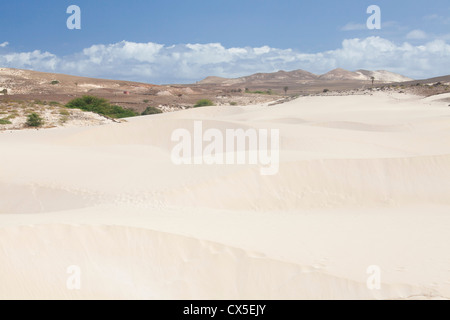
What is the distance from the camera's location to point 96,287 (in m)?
5.12

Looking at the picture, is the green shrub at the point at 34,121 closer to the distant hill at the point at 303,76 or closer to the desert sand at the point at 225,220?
the desert sand at the point at 225,220

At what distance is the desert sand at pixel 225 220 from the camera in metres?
5.49

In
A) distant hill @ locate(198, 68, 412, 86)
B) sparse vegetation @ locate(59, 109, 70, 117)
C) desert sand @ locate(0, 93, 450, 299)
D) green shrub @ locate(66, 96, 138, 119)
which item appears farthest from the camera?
distant hill @ locate(198, 68, 412, 86)

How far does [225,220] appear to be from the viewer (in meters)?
8.36

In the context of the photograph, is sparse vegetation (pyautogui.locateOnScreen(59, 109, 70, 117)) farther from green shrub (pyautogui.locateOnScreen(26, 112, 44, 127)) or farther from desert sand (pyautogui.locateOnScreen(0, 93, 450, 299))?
desert sand (pyautogui.locateOnScreen(0, 93, 450, 299))

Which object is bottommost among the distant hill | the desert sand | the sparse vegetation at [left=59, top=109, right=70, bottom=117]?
the desert sand

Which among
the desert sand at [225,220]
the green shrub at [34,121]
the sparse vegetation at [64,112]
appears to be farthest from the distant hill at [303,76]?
the desert sand at [225,220]

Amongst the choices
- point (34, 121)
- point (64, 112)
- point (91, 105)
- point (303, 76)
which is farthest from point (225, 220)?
point (303, 76)

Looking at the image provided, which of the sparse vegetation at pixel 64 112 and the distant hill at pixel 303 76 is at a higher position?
the distant hill at pixel 303 76

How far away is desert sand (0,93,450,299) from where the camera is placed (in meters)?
5.49

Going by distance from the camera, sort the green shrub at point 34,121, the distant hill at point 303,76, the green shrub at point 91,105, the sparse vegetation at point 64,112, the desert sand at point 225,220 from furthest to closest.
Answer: the distant hill at point 303,76, the green shrub at point 91,105, the sparse vegetation at point 64,112, the green shrub at point 34,121, the desert sand at point 225,220

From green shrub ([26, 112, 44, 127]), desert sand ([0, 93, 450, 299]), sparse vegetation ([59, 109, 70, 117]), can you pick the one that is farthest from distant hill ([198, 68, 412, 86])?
desert sand ([0, 93, 450, 299])

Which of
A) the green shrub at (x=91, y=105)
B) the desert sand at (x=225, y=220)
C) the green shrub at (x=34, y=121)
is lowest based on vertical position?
the desert sand at (x=225, y=220)
